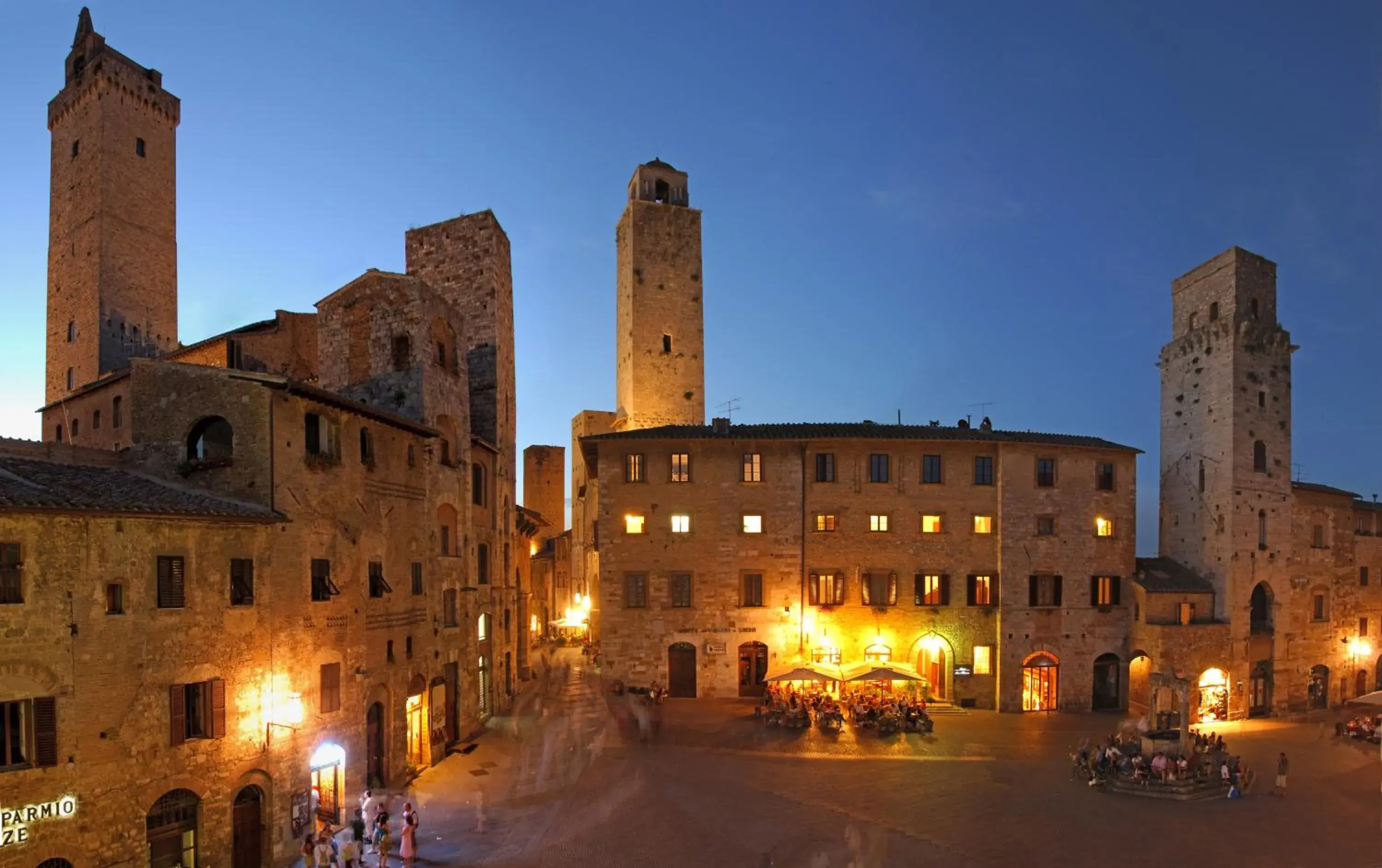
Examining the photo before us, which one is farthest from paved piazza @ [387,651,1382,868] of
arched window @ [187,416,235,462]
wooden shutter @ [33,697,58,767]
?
arched window @ [187,416,235,462]

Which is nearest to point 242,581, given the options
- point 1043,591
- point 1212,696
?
point 1043,591

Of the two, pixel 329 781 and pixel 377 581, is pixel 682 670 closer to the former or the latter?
pixel 377 581

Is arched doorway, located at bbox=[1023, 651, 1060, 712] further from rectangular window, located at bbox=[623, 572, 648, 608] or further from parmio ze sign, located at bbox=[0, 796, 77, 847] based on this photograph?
parmio ze sign, located at bbox=[0, 796, 77, 847]

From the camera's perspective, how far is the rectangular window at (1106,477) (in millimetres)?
36844

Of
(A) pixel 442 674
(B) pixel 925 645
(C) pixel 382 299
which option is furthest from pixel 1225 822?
(C) pixel 382 299

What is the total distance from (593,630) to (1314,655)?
38.8 metres

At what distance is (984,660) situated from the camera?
115 ft

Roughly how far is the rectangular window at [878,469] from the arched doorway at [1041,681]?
1020 cm

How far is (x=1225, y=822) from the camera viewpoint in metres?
22.2

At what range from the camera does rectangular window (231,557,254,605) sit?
18.9m

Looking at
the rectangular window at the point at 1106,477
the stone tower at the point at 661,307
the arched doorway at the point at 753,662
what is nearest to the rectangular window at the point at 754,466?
the arched doorway at the point at 753,662

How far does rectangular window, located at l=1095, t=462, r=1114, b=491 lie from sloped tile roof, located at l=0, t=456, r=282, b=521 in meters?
34.0

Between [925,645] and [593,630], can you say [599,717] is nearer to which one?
[925,645]

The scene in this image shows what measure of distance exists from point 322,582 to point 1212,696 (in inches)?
1488
